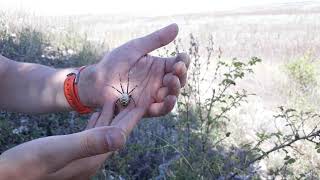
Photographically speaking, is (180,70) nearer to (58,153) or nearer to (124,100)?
(124,100)

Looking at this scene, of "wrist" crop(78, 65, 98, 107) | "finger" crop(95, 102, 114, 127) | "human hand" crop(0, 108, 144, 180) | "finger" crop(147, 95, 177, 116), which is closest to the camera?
"human hand" crop(0, 108, 144, 180)

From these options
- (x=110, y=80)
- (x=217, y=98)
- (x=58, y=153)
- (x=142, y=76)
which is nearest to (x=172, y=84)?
(x=142, y=76)

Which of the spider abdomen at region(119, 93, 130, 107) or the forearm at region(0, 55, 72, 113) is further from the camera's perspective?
the forearm at region(0, 55, 72, 113)

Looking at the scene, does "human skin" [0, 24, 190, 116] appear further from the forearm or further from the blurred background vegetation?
the blurred background vegetation

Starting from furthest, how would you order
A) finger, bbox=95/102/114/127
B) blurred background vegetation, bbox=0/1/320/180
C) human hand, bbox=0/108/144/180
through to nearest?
blurred background vegetation, bbox=0/1/320/180 → finger, bbox=95/102/114/127 → human hand, bbox=0/108/144/180

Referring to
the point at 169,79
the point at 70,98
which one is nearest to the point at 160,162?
the point at 70,98

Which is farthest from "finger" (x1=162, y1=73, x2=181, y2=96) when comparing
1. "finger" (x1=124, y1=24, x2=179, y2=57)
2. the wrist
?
the wrist

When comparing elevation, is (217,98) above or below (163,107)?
below
